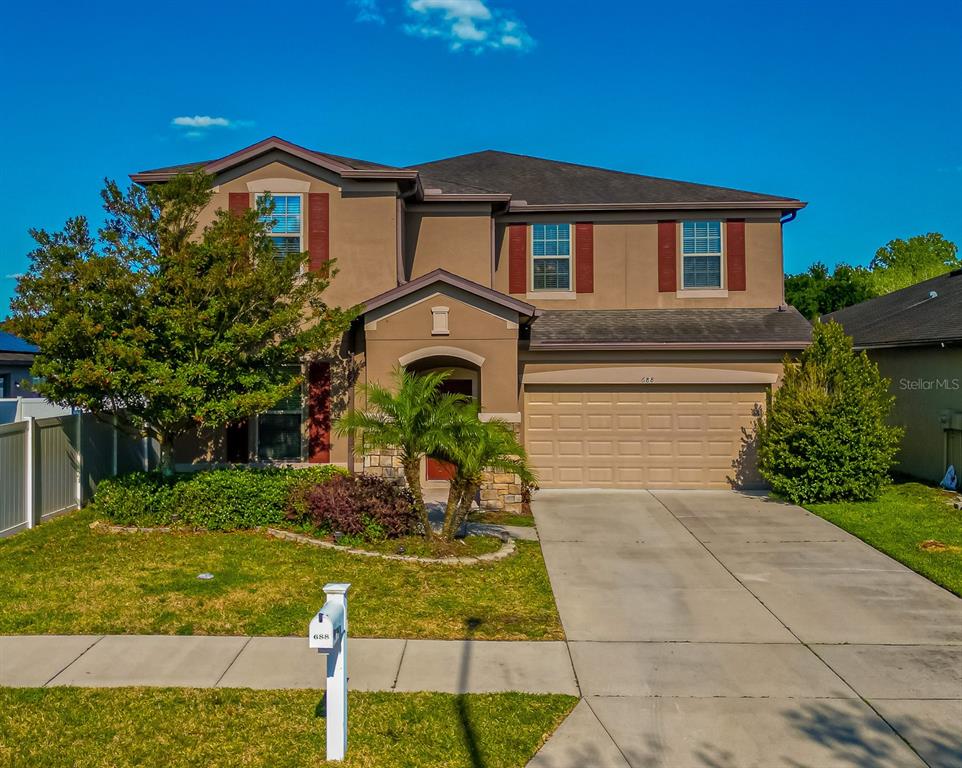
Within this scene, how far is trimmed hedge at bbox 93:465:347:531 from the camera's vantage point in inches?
423

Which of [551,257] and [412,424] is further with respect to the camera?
[551,257]

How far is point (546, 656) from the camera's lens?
6.41 metres

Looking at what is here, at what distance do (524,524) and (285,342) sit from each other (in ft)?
15.9

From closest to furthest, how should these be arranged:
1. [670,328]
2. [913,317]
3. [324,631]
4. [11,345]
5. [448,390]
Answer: [324,631] < [448,390] < [670,328] < [913,317] < [11,345]

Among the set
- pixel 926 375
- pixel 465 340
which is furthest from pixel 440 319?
pixel 926 375

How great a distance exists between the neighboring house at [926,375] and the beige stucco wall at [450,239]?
31.2 ft

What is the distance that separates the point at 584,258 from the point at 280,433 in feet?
25.1

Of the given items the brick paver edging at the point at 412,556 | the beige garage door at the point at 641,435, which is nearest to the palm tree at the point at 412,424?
the brick paver edging at the point at 412,556

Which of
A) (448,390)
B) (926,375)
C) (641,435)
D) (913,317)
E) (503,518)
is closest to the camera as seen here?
(503,518)

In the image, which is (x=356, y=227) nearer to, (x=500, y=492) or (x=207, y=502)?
(x=500, y=492)

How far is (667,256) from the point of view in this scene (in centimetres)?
1614

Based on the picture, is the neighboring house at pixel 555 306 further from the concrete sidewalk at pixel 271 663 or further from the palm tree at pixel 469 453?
the concrete sidewalk at pixel 271 663

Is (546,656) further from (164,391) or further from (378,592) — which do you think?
(164,391)

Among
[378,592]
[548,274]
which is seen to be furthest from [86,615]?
[548,274]
